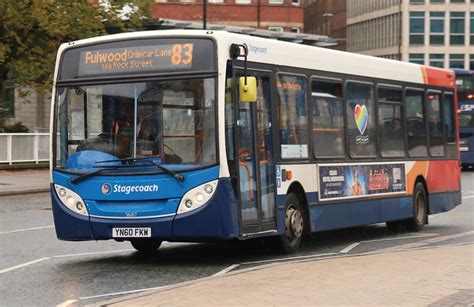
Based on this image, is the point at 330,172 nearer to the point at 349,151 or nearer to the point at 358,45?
the point at 349,151

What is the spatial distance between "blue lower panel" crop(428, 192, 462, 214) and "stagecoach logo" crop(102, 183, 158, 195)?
8109 mm

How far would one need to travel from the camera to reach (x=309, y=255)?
14.1 meters

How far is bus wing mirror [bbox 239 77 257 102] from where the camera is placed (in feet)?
40.1

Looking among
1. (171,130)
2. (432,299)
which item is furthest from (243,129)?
(432,299)

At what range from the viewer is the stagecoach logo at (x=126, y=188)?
12.3 metres

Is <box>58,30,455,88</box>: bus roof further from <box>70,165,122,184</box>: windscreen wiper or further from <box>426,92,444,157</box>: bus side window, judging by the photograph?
<box>70,165,122,184</box>: windscreen wiper

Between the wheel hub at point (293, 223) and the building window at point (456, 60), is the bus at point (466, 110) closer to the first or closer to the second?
the wheel hub at point (293, 223)

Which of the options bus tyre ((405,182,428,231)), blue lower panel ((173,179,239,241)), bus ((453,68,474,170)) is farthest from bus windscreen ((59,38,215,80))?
bus ((453,68,474,170))

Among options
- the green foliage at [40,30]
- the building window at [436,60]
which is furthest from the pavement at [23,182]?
the building window at [436,60]

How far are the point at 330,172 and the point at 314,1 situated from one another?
111959mm

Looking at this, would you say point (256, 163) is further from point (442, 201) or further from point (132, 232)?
point (442, 201)

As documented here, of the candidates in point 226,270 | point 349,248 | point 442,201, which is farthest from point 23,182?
point 226,270

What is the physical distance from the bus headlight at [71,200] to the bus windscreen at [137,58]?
4.77 ft

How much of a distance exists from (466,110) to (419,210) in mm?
29276
